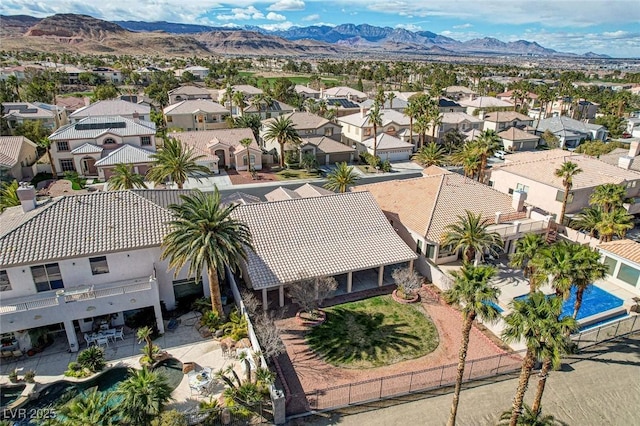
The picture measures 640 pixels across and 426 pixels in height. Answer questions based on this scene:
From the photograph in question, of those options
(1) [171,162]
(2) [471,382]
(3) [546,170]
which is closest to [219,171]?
(1) [171,162]

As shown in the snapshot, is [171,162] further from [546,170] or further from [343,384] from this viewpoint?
[546,170]

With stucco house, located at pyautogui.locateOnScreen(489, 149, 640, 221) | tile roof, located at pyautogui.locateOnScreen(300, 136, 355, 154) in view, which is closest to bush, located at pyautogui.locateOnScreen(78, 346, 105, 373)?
stucco house, located at pyautogui.locateOnScreen(489, 149, 640, 221)

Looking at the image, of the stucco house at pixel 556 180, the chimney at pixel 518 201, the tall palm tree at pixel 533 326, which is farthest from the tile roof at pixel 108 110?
the tall palm tree at pixel 533 326

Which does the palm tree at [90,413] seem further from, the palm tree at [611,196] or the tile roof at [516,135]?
the tile roof at [516,135]

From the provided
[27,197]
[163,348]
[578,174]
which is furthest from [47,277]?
[578,174]

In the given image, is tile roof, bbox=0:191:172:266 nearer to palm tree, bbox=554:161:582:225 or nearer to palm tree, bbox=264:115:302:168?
palm tree, bbox=264:115:302:168

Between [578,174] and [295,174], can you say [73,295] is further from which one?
[578,174]
